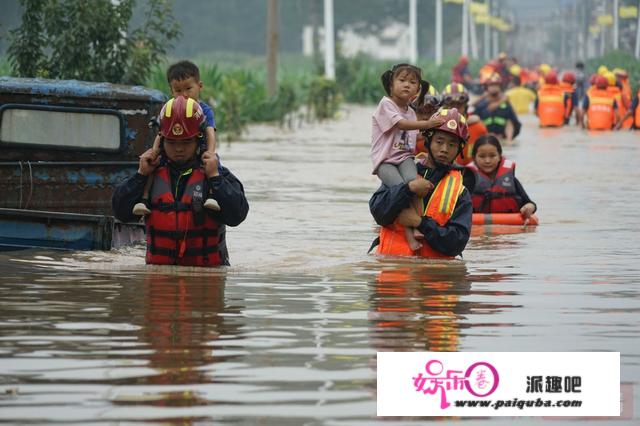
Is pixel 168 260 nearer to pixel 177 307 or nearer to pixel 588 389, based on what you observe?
pixel 177 307

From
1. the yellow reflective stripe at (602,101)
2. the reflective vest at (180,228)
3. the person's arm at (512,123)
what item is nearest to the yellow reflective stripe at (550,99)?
the yellow reflective stripe at (602,101)

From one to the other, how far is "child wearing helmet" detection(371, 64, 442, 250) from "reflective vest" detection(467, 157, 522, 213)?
3.41 metres

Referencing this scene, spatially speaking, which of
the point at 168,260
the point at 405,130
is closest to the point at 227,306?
the point at 168,260

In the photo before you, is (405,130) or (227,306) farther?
(405,130)

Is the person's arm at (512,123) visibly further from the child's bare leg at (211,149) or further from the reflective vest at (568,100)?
the reflective vest at (568,100)

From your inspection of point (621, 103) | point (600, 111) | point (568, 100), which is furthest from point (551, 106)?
point (600, 111)

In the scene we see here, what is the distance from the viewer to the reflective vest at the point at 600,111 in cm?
4084

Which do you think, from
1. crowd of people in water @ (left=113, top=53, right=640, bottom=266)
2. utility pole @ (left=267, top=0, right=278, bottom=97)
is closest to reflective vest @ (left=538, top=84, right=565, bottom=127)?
utility pole @ (left=267, top=0, right=278, bottom=97)

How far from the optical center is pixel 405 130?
1223 cm

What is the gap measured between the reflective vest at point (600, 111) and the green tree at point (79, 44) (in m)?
21.0

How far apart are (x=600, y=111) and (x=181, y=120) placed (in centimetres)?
3139

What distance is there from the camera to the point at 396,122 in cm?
1220

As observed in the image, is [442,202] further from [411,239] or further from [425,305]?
[425,305]

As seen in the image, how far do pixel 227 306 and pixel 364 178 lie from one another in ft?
45.4
